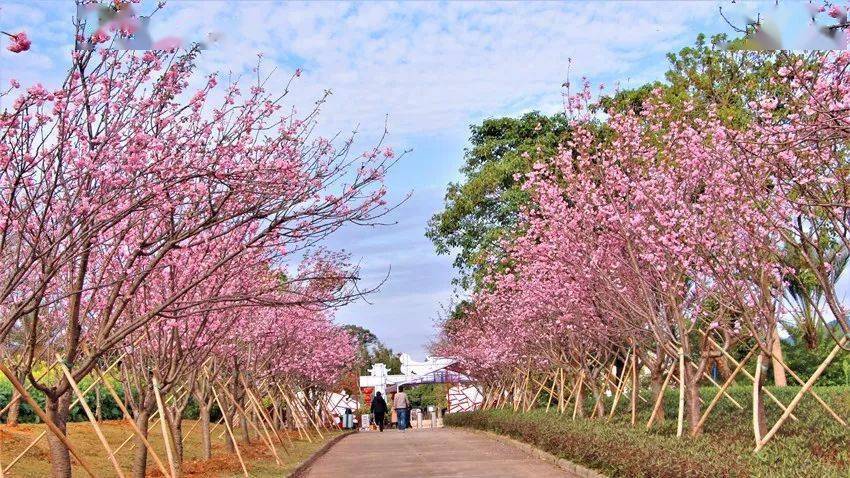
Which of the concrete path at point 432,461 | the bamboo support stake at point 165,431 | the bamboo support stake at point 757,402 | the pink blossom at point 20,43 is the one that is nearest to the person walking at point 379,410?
the concrete path at point 432,461

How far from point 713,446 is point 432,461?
925cm

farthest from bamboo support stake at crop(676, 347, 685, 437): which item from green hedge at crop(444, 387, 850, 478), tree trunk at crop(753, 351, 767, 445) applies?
tree trunk at crop(753, 351, 767, 445)

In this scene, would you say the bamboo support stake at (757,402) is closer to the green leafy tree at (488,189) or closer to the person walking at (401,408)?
the green leafy tree at (488,189)

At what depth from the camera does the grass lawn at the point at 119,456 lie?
16250mm

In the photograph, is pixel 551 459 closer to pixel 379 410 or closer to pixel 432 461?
pixel 432 461

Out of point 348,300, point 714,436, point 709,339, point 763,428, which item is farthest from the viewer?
point 709,339

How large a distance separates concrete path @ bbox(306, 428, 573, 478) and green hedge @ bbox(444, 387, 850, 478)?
2.43ft

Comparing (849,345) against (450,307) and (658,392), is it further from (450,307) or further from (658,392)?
(450,307)

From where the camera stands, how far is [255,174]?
9.45m

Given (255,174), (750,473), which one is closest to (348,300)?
(255,174)

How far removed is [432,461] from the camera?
20.2m

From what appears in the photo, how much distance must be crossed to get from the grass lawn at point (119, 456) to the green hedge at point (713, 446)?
17.5ft

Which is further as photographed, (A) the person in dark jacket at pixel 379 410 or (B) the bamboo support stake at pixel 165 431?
(A) the person in dark jacket at pixel 379 410

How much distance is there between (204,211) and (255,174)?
0.79 m
